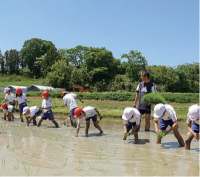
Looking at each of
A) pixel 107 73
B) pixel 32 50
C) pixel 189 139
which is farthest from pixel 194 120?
pixel 32 50

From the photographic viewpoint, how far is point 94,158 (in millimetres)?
5059

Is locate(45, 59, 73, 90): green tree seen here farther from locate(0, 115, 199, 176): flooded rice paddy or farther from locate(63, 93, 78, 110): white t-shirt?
locate(0, 115, 199, 176): flooded rice paddy

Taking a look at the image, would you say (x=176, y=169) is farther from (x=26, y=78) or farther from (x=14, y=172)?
(x=26, y=78)

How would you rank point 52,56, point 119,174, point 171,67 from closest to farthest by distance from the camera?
point 119,174 < point 171,67 < point 52,56

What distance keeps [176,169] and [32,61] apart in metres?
84.9

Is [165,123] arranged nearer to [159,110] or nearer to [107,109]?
[159,110]

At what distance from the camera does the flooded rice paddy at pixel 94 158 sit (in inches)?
164

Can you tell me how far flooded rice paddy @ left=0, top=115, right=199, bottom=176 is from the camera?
13.6 ft

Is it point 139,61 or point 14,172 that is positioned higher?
point 139,61

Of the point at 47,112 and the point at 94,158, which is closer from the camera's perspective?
the point at 94,158

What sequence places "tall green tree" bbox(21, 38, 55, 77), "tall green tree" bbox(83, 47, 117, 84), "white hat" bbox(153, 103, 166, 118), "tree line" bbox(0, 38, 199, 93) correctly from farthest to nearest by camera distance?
"tall green tree" bbox(21, 38, 55, 77), "tall green tree" bbox(83, 47, 117, 84), "tree line" bbox(0, 38, 199, 93), "white hat" bbox(153, 103, 166, 118)

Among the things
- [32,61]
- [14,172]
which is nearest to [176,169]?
[14,172]

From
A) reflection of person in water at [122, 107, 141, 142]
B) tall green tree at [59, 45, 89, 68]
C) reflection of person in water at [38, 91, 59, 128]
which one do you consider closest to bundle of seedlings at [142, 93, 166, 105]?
reflection of person in water at [122, 107, 141, 142]

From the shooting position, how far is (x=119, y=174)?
4.03 metres
